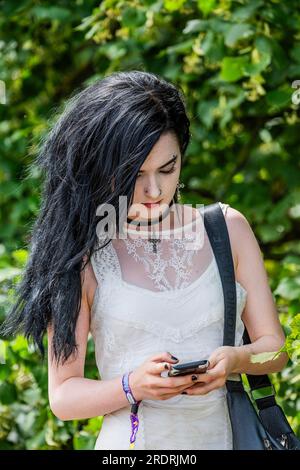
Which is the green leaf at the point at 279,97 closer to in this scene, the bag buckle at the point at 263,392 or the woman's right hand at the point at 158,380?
the bag buckle at the point at 263,392

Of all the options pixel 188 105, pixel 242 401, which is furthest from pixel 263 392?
pixel 188 105

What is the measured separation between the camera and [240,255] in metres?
1.89

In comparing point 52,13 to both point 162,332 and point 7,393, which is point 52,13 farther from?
point 162,332

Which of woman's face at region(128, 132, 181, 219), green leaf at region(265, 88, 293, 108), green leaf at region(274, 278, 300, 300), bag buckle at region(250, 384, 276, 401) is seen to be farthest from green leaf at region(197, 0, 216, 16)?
bag buckle at region(250, 384, 276, 401)

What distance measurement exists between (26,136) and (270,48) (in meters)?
1.12

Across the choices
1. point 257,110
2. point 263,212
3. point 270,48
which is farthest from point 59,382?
point 263,212

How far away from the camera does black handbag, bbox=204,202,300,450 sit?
1.77 metres

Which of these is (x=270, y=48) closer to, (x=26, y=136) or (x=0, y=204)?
(x=26, y=136)

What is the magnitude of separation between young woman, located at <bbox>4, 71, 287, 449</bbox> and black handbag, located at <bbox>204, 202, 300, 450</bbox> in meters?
0.02

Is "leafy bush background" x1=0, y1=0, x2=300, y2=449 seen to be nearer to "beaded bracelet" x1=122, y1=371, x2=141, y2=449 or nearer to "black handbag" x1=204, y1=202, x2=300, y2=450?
"black handbag" x1=204, y1=202, x2=300, y2=450

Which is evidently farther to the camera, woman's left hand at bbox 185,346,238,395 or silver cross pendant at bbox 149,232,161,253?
silver cross pendant at bbox 149,232,161,253

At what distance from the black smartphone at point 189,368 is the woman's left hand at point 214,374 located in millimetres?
19

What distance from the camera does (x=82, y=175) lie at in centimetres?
186

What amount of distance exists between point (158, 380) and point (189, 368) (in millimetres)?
62
